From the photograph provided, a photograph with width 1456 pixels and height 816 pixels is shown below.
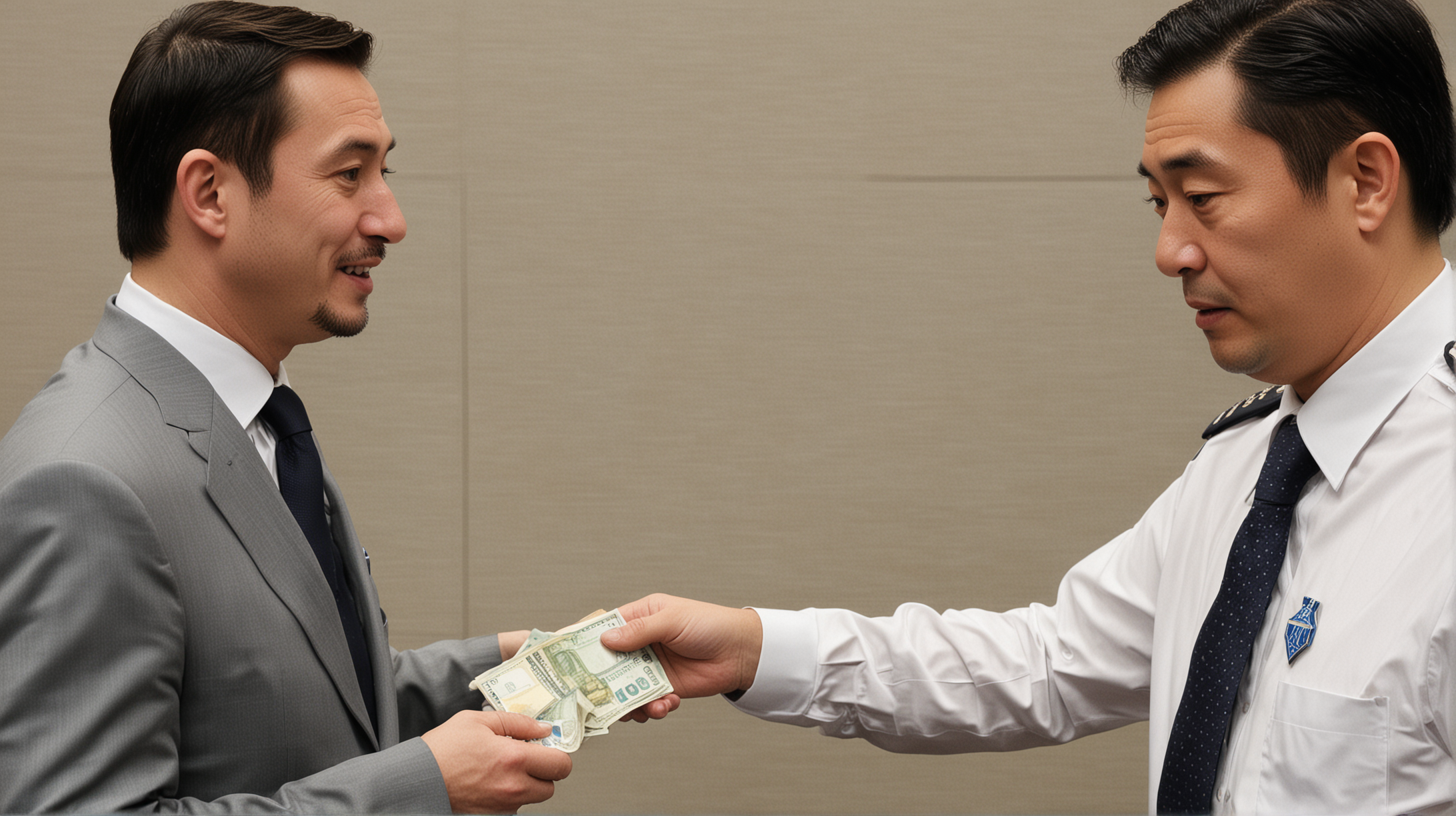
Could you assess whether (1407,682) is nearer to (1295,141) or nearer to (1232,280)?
(1232,280)

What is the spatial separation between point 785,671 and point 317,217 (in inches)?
35.7

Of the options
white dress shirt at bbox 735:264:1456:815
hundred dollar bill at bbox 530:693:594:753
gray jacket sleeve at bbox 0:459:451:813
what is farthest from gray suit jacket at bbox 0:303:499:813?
white dress shirt at bbox 735:264:1456:815

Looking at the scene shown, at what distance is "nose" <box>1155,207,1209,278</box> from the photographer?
129 centimetres

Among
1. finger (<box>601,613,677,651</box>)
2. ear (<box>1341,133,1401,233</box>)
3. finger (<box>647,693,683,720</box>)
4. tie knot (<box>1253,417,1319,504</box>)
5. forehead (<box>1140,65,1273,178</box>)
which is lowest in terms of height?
finger (<box>647,693,683,720</box>)

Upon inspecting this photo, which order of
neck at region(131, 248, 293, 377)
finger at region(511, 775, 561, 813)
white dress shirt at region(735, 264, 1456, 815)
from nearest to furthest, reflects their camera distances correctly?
1. white dress shirt at region(735, 264, 1456, 815)
2. finger at region(511, 775, 561, 813)
3. neck at region(131, 248, 293, 377)

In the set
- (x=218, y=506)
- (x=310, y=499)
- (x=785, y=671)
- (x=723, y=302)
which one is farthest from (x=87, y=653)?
(x=723, y=302)

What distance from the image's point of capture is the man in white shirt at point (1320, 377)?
43.9 inches

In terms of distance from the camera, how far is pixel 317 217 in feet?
4.46

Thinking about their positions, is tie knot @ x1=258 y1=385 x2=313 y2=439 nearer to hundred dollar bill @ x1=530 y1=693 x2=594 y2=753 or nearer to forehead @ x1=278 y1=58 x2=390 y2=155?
forehead @ x1=278 y1=58 x2=390 y2=155

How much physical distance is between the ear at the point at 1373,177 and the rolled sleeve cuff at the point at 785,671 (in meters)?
0.91

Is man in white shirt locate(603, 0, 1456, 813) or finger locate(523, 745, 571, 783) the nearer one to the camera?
man in white shirt locate(603, 0, 1456, 813)

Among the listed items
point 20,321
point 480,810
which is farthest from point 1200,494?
point 20,321

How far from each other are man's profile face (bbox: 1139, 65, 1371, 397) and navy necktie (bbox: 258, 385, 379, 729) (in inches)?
41.8

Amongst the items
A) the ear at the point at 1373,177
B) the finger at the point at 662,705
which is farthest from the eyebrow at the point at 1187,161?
the finger at the point at 662,705
